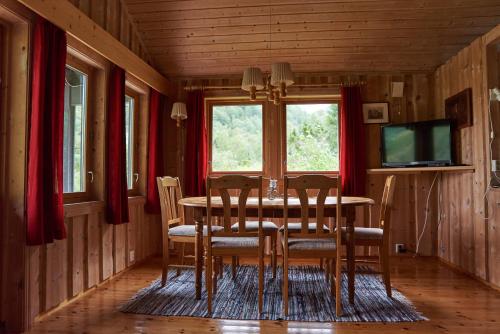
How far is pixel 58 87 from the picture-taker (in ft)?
7.99

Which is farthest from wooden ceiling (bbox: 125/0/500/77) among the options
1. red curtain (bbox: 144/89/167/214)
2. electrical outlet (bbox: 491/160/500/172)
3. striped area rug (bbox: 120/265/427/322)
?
striped area rug (bbox: 120/265/427/322)

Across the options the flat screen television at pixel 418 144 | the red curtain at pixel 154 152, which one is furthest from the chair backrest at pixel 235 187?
the flat screen television at pixel 418 144

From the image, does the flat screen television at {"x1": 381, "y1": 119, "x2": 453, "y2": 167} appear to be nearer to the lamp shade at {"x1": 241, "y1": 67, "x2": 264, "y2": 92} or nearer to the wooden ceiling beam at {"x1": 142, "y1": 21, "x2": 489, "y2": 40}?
the wooden ceiling beam at {"x1": 142, "y1": 21, "x2": 489, "y2": 40}

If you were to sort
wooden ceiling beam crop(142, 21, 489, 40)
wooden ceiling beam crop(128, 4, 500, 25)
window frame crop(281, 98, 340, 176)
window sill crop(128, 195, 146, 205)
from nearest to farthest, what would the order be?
wooden ceiling beam crop(128, 4, 500, 25) < wooden ceiling beam crop(142, 21, 489, 40) < window sill crop(128, 195, 146, 205) < window frame crop(281, 98, 340, 176)

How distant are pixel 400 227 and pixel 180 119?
307 centimetres

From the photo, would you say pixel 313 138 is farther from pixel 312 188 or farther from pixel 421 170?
pixel 312 188

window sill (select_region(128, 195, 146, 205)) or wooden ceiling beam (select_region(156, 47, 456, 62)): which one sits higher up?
wooden ceiling beam (select_region(156, 47, 456, 62))

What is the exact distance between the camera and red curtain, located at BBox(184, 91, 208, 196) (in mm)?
4410

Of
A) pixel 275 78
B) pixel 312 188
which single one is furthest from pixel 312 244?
pixel 275 78

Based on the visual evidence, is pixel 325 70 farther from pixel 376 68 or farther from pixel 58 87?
pixel 58 87

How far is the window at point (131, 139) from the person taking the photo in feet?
13.2

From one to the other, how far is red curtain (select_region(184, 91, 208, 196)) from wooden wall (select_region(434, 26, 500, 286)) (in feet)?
9.60

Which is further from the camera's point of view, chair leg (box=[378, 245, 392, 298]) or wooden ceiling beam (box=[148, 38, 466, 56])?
wooden ceiling beam (box=[148, 38, 466, 56])

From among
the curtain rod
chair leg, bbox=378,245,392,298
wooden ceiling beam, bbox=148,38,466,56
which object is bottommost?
chair leg, bbox=378,245,392,298
